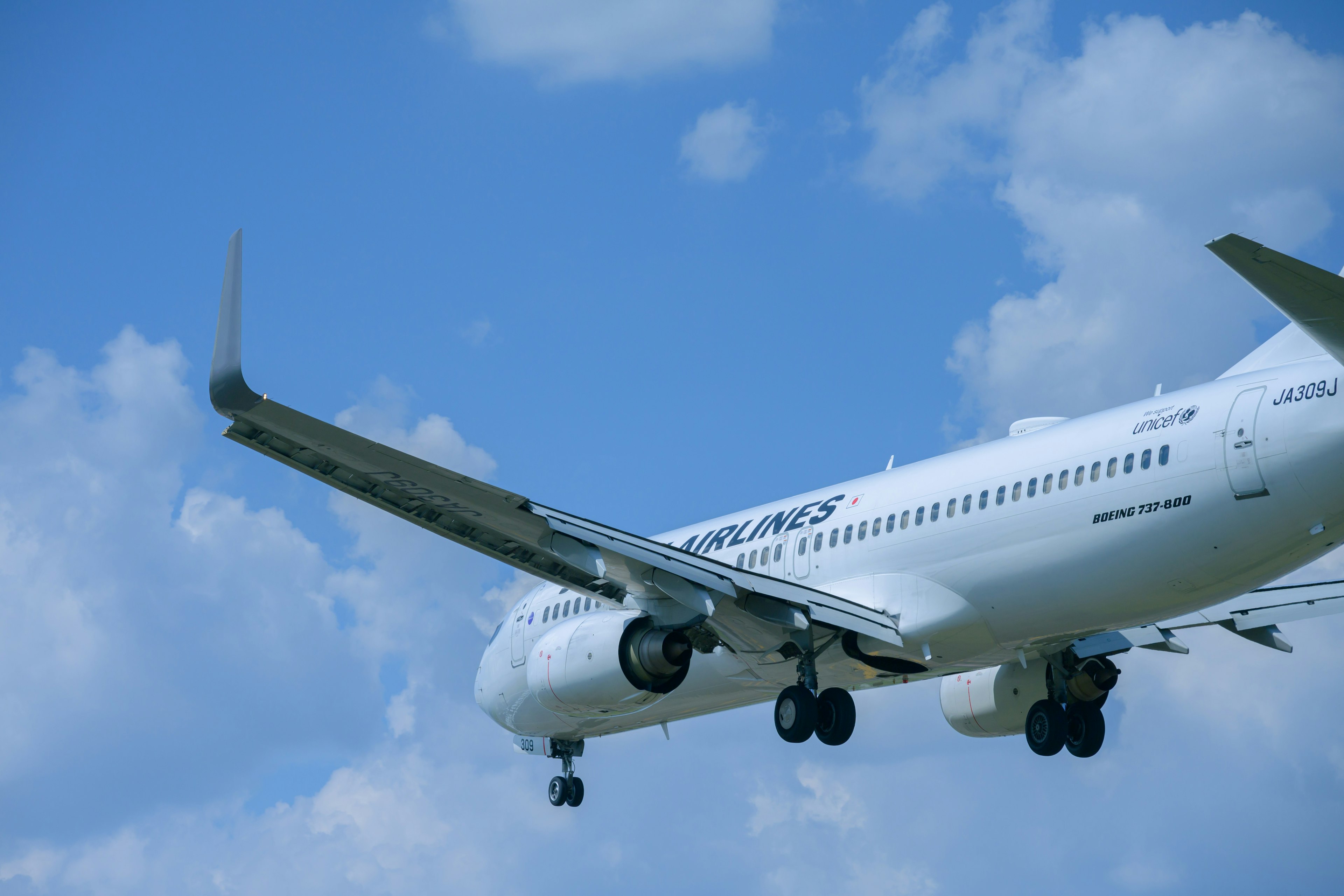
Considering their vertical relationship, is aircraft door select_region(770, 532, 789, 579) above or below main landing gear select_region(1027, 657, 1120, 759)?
→ above

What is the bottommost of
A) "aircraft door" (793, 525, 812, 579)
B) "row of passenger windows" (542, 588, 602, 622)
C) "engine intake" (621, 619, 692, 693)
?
"engine intake" (621, 619, 692, 693)

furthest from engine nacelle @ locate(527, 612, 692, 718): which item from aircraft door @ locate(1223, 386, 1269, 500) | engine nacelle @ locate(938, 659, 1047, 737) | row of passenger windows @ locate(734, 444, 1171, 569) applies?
aircraft door @ locate(1223, 386, 1269, 500)

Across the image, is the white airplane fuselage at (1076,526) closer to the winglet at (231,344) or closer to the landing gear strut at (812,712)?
the landing gear strut at (812,712)

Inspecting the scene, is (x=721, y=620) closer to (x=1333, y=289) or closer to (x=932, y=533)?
(x=932, y=533)

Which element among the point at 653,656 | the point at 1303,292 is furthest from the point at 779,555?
the point at 1303,292

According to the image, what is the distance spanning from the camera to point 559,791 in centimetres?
2848

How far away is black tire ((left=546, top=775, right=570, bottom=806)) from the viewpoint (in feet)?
93.3

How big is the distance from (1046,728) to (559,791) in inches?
386

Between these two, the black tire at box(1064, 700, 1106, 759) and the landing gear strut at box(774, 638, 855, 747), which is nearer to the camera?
the landing gear strut at box(774, 638, 855, 747)

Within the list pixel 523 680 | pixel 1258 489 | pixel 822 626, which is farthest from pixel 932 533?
pixel 523 680

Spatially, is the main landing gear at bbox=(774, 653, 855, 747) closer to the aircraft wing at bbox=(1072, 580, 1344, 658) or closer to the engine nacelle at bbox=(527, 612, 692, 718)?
the engine nacelle at bbox=(527, 612, 692, 718)

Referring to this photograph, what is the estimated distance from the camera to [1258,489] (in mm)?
16797

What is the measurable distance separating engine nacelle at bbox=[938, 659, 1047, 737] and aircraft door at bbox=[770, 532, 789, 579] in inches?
147

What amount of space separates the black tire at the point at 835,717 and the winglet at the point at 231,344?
30.7 feet
